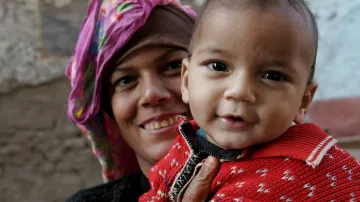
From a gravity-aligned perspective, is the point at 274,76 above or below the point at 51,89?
above

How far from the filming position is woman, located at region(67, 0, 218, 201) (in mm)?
2033

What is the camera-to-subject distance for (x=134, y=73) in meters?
2.07

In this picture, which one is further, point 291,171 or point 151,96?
point 151,96

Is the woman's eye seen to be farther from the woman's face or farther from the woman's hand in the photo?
the woman's hand

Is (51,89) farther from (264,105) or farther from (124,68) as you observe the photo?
(264,105)

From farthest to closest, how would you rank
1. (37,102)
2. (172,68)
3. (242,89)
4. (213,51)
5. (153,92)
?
(37,102)
(172,68)
(153,92)
(213,51)
(242,89)

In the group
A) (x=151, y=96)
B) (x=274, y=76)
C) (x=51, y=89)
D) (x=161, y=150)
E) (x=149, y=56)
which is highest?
(x=274, y=76)

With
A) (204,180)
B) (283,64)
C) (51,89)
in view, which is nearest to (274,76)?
(283,64)

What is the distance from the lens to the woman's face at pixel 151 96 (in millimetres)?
2020

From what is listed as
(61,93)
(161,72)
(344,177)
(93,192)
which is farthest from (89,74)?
(61,93)

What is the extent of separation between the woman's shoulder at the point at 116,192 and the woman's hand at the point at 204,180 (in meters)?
0.92

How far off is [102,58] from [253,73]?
1040 millimetres

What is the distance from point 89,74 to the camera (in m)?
2.26

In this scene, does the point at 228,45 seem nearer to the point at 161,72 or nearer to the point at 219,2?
the point at 219,2
